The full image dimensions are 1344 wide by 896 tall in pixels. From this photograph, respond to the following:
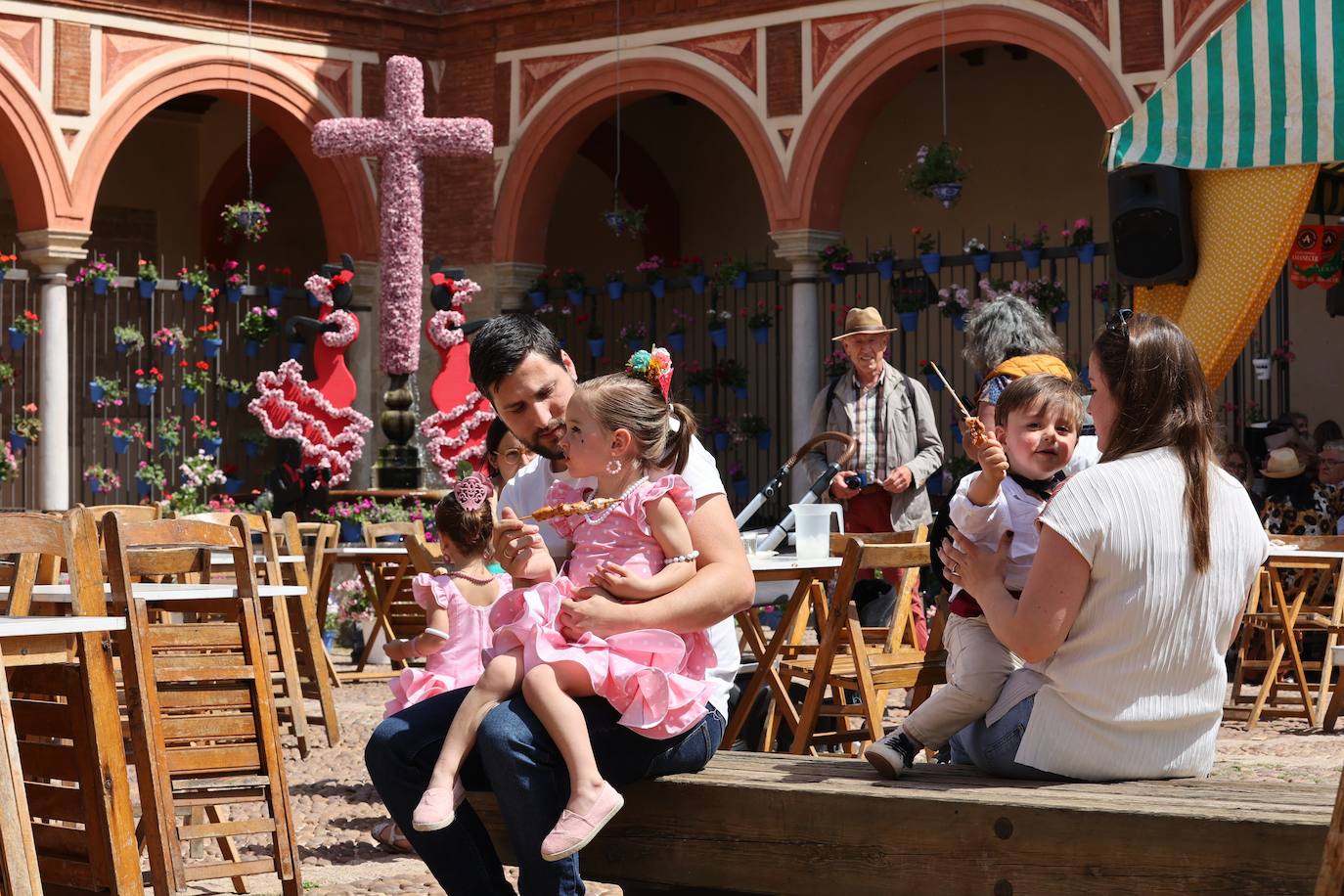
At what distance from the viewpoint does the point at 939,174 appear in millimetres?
12750

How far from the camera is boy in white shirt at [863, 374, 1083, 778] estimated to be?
322cm

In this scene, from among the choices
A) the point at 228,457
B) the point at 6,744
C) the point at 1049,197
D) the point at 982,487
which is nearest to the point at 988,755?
the point at 982,487

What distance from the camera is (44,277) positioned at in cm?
1377

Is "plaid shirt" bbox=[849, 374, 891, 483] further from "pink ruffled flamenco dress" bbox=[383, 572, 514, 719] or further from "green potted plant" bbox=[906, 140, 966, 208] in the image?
"green potted plant" bbox=[906, 140, 966, 208]

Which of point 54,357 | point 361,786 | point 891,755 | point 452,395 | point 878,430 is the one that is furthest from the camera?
point 54,357

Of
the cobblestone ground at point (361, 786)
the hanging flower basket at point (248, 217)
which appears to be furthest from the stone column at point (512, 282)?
the cobblestone ground at point (361, 786)

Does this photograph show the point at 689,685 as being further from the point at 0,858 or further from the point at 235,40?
the point at 235,40

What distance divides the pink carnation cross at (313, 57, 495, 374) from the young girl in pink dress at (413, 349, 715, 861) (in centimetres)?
889

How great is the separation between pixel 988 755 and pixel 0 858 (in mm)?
1728

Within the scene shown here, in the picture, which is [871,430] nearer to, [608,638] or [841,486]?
[841,486]

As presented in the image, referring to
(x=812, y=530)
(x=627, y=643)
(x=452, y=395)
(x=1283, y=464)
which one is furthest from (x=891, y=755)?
(x=452, y=395)

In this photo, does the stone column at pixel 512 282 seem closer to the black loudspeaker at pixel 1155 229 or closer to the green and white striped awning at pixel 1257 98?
the black loudspeaker at pixel 1155 229

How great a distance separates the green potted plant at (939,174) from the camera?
1275cm

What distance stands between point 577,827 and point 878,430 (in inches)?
201
